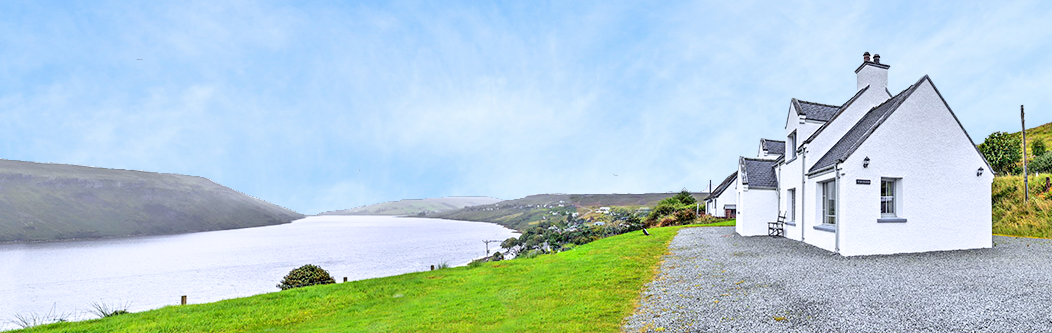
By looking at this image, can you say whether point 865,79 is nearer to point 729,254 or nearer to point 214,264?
point 729,254

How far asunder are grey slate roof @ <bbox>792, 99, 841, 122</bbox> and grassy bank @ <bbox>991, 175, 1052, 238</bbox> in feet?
29.0

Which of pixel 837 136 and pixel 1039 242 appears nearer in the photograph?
pixel 1039 242

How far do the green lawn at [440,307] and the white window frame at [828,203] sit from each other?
6773 mm

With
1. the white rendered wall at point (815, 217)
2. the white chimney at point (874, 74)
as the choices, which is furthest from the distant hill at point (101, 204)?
the white chimney at point (874, 74)

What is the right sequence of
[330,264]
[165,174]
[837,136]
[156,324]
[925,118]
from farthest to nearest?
1. [165,174]
2. [330,264]
3. [837,136]
4. [925,118]
5. [156,324]

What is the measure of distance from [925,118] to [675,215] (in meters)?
26.6

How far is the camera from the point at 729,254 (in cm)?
1541

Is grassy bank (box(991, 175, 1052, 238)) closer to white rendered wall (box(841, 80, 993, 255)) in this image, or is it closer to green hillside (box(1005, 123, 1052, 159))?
white rendered wall (box(841, 80, 993, 255))

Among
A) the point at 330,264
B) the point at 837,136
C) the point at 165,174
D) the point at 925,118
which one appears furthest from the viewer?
the point at 165,174

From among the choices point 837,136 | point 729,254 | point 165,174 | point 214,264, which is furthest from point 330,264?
point 165,174

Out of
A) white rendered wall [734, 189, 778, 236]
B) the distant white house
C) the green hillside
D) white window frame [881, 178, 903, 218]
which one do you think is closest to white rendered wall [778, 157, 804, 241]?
white rendered wall [734, 189, 778, 236]

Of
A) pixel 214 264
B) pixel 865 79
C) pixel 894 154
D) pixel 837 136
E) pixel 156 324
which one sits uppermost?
pixel 865 79

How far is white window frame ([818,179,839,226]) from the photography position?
15.2 m

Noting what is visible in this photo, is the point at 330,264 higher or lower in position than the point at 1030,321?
lower
